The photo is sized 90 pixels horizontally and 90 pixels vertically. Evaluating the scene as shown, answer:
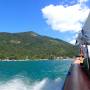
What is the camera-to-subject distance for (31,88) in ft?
72.9

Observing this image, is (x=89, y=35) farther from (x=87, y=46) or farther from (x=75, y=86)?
(x=75, y=86)

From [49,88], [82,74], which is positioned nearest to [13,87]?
[49,88]

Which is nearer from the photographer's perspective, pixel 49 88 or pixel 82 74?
pixel 82 74

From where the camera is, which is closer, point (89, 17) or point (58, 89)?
point (89, 17)

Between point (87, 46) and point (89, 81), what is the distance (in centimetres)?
126

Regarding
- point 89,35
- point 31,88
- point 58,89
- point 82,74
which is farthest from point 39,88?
point 89,35

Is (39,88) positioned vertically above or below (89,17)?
below

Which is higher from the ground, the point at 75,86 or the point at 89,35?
the point at 89,35

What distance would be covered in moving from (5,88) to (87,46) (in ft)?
39.9

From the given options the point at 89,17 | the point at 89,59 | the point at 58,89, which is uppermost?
the point at 89,17

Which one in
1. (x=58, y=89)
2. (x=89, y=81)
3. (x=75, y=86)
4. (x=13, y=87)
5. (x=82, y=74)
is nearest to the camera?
(x=75, y=86)

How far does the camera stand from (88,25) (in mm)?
11430

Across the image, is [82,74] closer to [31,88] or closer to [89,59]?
[89,59]

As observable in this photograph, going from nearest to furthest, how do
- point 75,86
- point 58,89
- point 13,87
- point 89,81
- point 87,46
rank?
point 75,86, point 89,81, point 87,46, point 58,89, point 13,87
